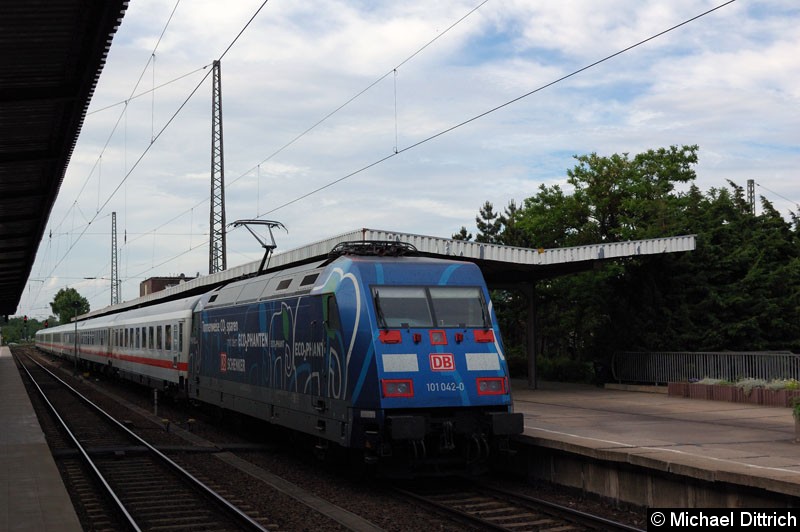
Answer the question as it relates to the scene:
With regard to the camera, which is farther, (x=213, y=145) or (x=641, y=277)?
(x=213, y=145)

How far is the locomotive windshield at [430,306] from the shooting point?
40.2ft

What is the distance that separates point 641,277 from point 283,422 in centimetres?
1667

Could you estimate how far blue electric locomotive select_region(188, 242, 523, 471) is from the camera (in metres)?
11.6

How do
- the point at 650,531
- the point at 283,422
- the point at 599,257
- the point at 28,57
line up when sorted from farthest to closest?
the point at 599,257 → the point at 283,422 → the point at 28,57 → the point at 650,531

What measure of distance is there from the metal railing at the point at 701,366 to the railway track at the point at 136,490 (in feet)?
51.0

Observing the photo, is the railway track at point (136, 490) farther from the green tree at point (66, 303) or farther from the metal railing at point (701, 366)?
the green tree at point (66, 303)

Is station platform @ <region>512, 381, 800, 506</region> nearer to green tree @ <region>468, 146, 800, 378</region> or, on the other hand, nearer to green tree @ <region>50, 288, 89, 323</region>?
green tree @ <region>468, 146, 800, 378</region>

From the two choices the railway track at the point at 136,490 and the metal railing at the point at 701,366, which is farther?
the metal railing at the point at 701,366

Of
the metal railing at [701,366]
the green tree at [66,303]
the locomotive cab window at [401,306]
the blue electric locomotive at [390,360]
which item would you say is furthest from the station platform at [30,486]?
the green tree at [66,303]

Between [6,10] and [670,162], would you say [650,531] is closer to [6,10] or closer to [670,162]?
[6,10]

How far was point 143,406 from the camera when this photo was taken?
28172 mm

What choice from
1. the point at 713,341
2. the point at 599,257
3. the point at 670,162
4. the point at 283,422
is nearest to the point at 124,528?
the point at 283,422

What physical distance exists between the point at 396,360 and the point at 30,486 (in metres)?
5.39

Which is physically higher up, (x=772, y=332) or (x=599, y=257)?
(x=599, y=257)
